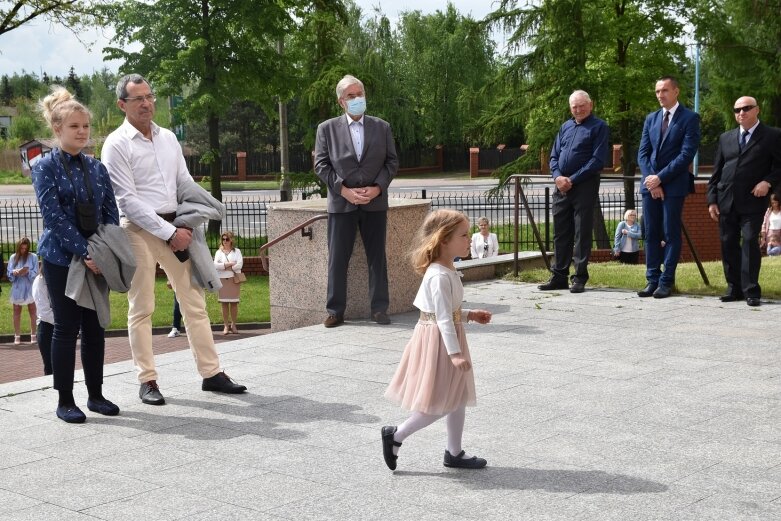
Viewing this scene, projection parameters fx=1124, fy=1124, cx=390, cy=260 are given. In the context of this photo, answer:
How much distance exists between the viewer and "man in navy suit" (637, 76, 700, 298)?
422 inches

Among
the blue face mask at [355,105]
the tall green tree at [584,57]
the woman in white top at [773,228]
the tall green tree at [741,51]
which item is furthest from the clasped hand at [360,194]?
the tall green tree at [741,51]

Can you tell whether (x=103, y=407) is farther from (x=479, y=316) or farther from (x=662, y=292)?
(x=662, y=292)

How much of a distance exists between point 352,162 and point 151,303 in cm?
308

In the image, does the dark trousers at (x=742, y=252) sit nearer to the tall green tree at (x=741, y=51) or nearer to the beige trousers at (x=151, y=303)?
the beige trousers at (x=151, y=303)

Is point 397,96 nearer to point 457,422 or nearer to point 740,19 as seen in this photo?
point 740,19

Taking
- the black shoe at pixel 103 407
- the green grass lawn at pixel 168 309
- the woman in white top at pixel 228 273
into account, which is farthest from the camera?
the green grass lawn at pixel 168 309

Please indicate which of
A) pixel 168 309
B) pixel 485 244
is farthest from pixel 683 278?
pixel 168 309

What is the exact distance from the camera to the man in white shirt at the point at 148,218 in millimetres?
7062

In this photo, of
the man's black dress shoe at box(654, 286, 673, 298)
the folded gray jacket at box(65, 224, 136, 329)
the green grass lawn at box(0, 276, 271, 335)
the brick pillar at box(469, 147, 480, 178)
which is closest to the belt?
the folded gray jacket at box(65, 224, 136, 329)

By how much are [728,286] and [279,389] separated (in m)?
5.19

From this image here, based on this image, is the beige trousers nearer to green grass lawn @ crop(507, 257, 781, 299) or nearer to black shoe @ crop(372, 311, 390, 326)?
black shoe @ crop(372, 311, 390, 326)

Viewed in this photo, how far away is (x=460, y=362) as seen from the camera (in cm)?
528

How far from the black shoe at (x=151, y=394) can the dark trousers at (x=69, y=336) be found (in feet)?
1.05

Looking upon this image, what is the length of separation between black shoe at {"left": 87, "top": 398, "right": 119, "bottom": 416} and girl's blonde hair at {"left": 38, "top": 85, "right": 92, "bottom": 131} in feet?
5.47
